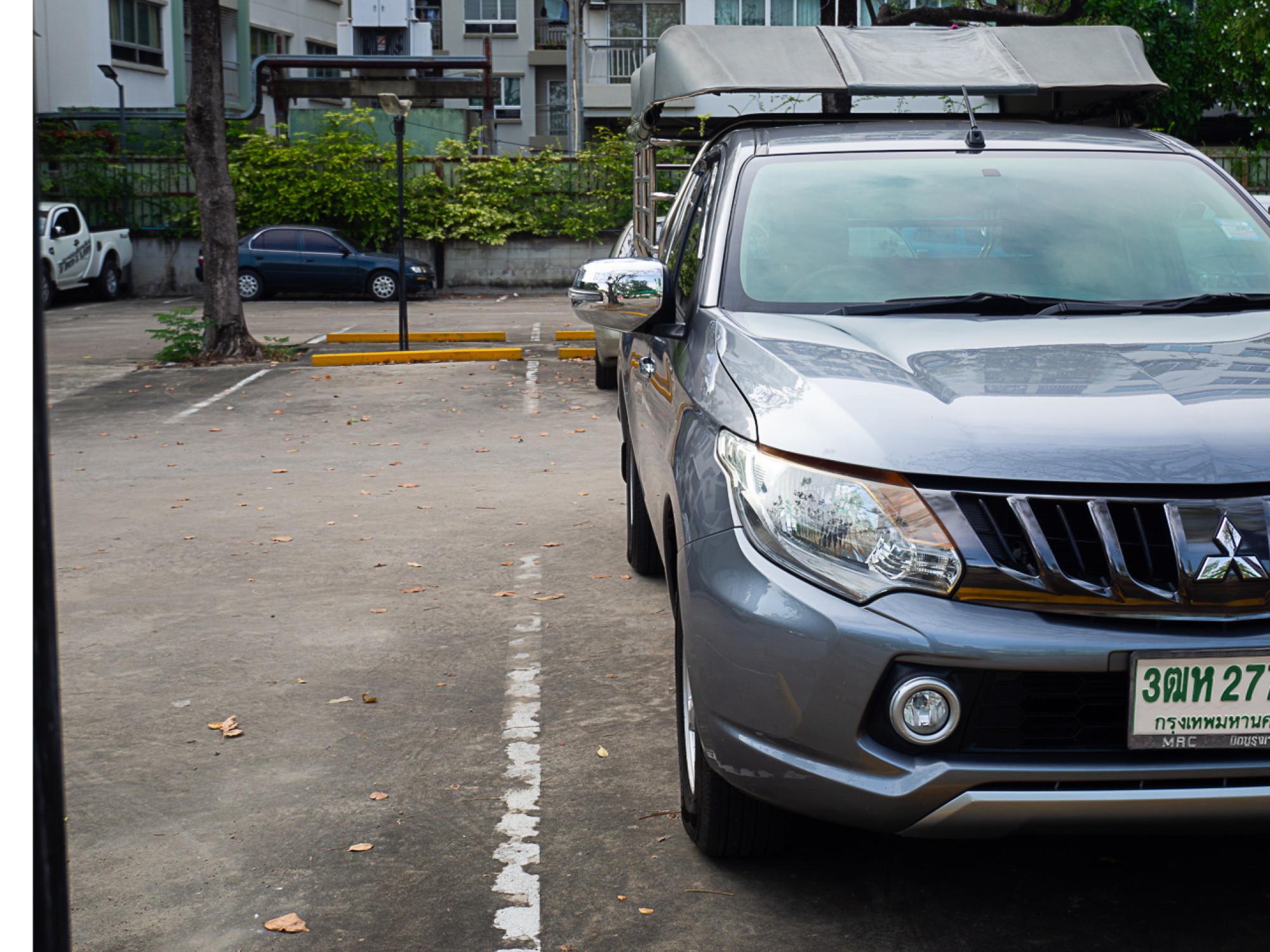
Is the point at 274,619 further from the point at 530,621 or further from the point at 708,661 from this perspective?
the point at 708,661

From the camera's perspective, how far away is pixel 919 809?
2.54 m

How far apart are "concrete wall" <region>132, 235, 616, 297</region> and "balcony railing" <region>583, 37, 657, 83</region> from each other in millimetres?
10156

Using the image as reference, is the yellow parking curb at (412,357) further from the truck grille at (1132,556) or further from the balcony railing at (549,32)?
the balcony railing at (549,32)

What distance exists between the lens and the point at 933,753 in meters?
2.55

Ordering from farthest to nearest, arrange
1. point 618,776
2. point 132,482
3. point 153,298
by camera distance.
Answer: point 153,298 → point 132,482 → point 618,776

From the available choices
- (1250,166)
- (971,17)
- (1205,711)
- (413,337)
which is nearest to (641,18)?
(971,17)

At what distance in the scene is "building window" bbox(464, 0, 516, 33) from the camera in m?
48.3

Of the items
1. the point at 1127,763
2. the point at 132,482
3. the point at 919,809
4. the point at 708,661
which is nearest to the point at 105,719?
the point at 708,661

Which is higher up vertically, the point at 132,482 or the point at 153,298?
the point at 153,298

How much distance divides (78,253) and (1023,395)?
24.4 metres

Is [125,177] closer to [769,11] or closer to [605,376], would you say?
[769,11]

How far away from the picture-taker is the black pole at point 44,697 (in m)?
1.55

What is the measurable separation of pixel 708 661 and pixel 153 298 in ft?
87.2

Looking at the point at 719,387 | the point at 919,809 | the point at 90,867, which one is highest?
the point at 719,387
